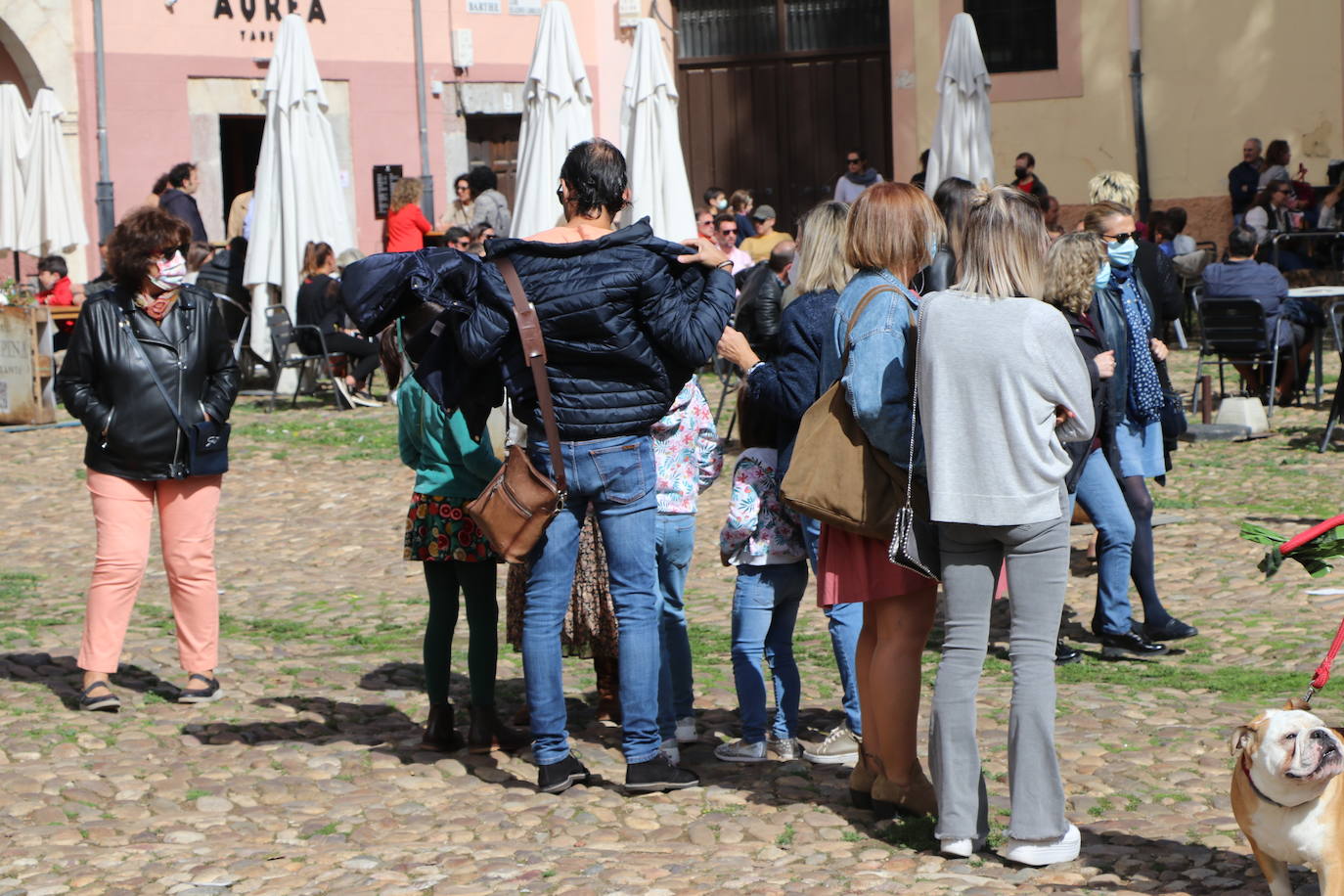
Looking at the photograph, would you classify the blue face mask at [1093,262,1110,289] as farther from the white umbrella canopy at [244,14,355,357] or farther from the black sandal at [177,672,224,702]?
the white umbrella canopy at [244,14,355,357]

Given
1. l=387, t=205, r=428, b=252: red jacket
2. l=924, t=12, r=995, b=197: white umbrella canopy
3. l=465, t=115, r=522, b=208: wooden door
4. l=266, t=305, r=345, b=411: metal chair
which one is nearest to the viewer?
l=266, t=305, r=345, b=411: metal chair

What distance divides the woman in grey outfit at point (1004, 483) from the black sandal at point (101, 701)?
129 inches

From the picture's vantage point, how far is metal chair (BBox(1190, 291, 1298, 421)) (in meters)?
13.0

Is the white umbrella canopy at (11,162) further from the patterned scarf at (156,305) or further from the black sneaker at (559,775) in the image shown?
the black sneaker at (559,775)

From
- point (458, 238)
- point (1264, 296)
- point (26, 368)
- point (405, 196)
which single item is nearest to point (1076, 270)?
point (1264, 296)

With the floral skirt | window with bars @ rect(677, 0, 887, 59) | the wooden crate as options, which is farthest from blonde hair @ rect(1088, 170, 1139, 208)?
window with bars @ rect(677, 0, 887, 59)

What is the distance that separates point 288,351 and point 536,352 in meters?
11.5

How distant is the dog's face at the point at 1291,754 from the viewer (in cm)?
386

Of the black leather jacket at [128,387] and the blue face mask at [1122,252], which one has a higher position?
the blue face mask at [1122,252]

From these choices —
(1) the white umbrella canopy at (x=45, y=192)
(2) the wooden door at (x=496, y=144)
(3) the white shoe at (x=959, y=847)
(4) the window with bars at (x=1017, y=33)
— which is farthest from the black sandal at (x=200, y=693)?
(2) the wooden door at (x=496, y=144)

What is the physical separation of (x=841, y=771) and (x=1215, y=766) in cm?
113

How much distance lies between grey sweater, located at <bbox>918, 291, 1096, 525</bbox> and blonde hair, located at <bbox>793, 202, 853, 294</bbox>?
0.90 metres

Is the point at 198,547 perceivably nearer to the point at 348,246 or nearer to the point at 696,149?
the point at 348,246

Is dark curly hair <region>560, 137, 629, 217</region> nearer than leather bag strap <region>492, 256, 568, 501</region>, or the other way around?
leather bag strap <region>492, 256, 568, 501</region>
